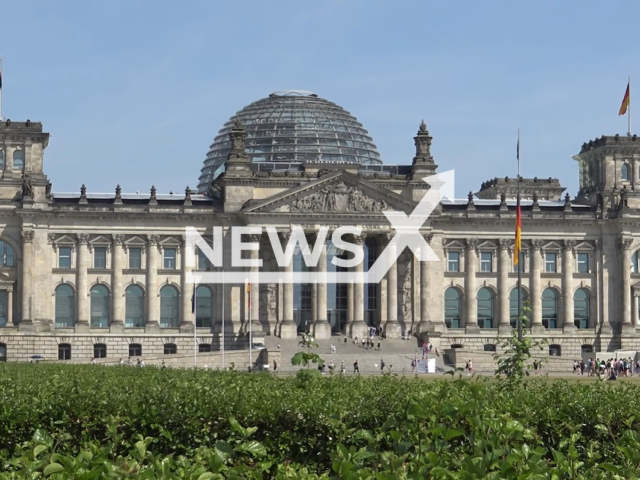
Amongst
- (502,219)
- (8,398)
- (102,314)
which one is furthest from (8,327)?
(8,398)

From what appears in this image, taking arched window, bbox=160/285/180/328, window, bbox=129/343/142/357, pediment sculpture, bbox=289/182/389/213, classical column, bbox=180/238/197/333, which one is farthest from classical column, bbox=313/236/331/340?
window, bbox=129/343/142/357

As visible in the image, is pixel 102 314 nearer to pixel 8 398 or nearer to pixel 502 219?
pixel 502 219

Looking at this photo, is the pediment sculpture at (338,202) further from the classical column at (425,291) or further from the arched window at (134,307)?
the arched window at (134,307)

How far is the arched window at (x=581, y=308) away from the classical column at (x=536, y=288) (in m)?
3.76

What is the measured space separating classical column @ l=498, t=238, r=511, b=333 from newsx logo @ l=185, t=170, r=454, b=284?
774 cm

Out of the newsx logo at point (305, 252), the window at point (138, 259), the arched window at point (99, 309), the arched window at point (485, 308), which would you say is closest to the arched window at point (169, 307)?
the newsx logo at point (305, 252)

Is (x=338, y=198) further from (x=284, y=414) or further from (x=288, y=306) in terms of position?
(x=284, y=414)

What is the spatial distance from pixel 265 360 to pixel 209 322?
46.5ft

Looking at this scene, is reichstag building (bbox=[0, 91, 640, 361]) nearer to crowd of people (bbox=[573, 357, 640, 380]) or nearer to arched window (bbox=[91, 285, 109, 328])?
arched window (bbox=[91, 285, 109, 328])

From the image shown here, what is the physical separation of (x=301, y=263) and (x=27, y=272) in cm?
2510

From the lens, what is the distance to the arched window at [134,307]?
12050 centimetres

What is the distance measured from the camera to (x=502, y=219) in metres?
126

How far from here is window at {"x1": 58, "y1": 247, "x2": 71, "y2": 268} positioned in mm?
119438

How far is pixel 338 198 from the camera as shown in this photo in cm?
11981
